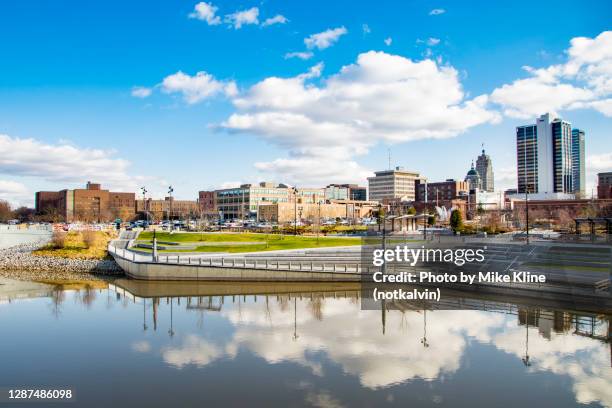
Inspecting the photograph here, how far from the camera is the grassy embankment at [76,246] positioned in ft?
195

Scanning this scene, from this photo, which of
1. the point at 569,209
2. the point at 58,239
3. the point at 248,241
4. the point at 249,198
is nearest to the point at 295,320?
the point at 248,241

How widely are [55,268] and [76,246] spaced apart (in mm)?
9374

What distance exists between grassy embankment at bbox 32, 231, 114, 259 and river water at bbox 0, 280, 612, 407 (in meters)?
24.8

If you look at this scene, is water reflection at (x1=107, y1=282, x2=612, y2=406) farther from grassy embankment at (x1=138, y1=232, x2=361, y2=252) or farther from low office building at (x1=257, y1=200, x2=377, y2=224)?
low office building at (x1=257, y1=200, x2=377, y2=224)

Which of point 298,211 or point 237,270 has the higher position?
point 298,211

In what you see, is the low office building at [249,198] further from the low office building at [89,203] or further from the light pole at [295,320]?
the light pole at [295,320]

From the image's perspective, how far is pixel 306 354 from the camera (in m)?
23.2

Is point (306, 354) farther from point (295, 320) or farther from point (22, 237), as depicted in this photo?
point (22, 237)

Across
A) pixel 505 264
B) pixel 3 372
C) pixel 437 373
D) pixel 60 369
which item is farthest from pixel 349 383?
pixel 505 264

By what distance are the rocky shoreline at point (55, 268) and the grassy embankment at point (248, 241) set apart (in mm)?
7099

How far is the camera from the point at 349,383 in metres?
19.5

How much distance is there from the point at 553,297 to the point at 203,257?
30353 millimetres

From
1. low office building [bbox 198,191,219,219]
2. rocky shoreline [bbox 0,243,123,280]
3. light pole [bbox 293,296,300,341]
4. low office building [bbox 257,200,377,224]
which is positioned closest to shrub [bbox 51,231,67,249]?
rocky shoreline [bbox 0,243,123,280]

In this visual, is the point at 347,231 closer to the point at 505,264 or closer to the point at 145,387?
the point at 505,264
